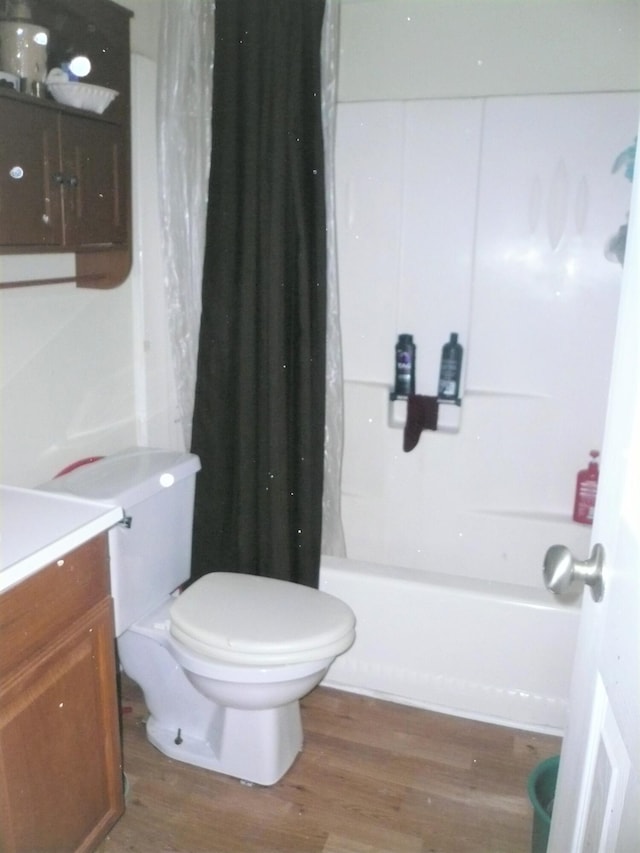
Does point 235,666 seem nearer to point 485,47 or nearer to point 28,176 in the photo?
point 28,176

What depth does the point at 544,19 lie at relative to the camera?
212 cm

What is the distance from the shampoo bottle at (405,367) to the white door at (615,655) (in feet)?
4.98

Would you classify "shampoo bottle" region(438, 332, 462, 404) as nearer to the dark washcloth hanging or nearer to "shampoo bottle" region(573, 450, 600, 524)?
the dark washcloth hanging

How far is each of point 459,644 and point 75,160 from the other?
5.31 feet

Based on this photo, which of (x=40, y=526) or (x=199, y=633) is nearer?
(x=40, y=526)

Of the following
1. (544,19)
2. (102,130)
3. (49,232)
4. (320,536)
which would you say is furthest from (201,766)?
(544,19)

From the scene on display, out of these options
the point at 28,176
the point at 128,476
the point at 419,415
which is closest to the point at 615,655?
the point at 128,476

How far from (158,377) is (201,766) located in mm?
1175

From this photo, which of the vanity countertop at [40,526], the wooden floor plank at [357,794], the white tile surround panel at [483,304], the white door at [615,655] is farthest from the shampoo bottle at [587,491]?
the vanity countertop at [40,526]

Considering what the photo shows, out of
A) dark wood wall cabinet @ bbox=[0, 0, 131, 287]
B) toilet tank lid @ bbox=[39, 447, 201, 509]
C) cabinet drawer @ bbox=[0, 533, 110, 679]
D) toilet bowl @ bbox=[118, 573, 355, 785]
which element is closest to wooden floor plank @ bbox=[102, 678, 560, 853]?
toilet bowl @ bbox=[118, 573, 355, 785]

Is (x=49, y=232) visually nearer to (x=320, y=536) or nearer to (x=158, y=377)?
(x=158, y=377)

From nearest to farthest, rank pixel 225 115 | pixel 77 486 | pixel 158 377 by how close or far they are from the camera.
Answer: pixel 77 486 < pixel 225 115 < pixel 158 377

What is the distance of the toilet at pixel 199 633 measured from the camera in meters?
1.66

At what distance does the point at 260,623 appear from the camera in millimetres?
1699
